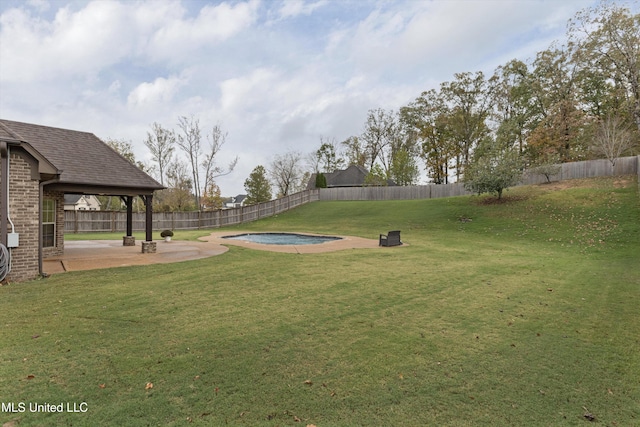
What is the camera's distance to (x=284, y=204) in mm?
32750

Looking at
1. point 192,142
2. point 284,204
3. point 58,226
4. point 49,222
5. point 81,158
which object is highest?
point 192,142

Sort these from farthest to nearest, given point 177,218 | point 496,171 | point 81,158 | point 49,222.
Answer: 1. point 177,218
2. point 496,171
3. point 81,158
4. point 49,222

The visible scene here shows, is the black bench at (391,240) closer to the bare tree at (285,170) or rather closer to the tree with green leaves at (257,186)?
the tree with green leaves at (257,186)

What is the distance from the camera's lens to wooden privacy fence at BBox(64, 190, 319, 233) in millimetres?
21719

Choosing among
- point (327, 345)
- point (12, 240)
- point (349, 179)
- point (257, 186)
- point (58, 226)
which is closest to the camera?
point (327, 345)

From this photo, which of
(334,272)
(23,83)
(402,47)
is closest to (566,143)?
(402,47)

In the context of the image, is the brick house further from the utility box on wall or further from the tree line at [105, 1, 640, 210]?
the tree line at [105, 1, 640, 210]

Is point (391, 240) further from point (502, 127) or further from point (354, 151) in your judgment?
point (354, 151)

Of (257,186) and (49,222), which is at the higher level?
(257,186)

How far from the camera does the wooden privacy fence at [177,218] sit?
71.3ft

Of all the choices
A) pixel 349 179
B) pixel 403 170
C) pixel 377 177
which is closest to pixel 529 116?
pixel 403 170

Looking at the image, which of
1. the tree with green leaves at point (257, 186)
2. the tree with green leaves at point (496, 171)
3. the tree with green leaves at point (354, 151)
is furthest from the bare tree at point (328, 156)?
the tree with green leaves at point (496, 171)

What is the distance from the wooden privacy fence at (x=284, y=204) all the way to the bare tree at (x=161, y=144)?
15.5 meters

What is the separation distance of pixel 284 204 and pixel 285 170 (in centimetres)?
2554
